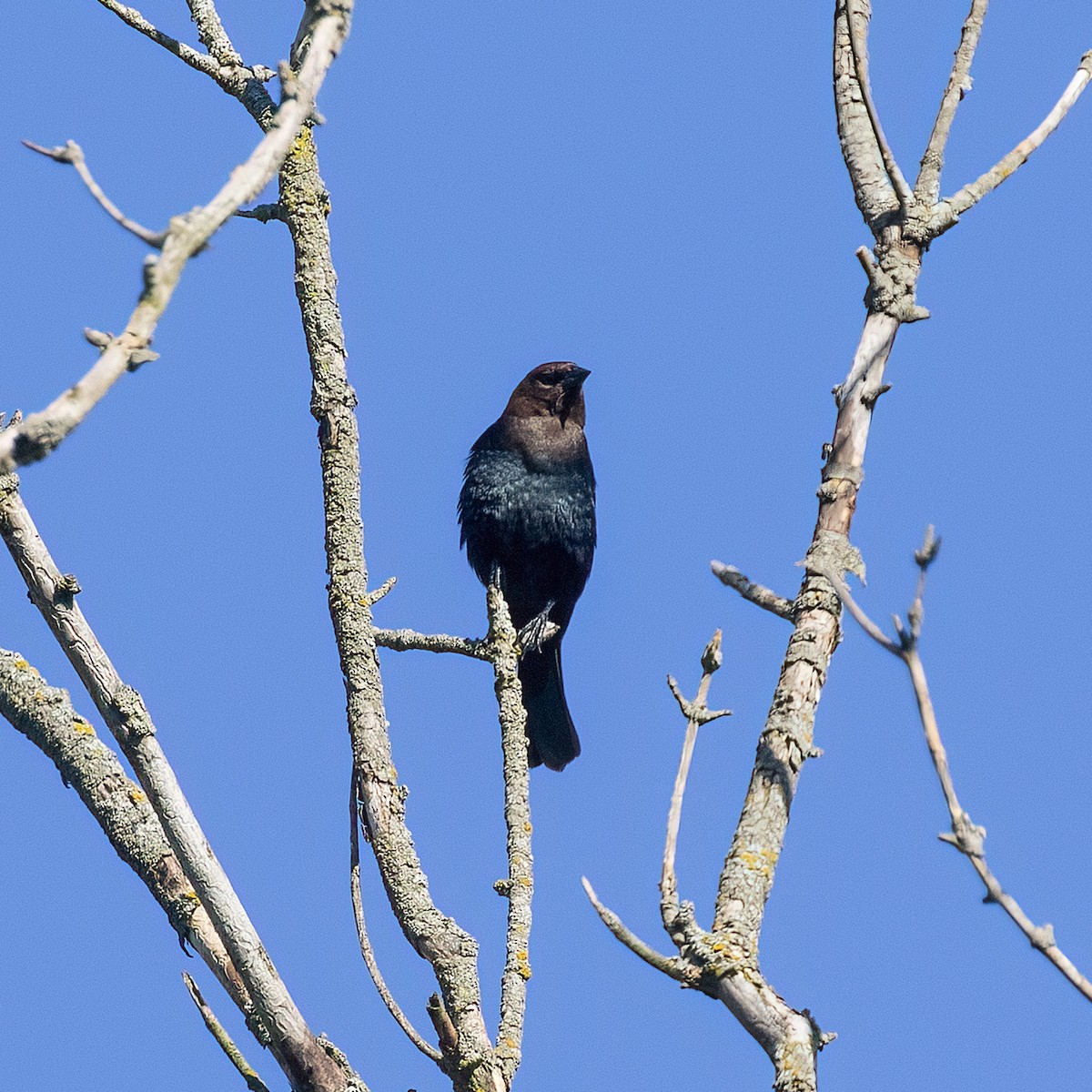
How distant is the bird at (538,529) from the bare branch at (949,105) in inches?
132

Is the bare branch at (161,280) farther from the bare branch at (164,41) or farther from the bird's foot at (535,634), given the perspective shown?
the bird's foot at (535,634)

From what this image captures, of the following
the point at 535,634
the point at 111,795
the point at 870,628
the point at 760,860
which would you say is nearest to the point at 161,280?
the point at 870,628

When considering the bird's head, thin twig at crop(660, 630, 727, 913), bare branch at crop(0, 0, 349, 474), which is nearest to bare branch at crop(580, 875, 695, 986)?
thin twig at crop(660, 630, 727, 913)

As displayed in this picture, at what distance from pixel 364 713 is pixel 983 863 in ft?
5.51

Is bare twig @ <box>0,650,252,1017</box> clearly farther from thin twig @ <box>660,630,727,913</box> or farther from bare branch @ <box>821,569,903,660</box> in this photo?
bare branch @ <box>821,569,903,660</box>

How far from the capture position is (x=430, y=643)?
389cm

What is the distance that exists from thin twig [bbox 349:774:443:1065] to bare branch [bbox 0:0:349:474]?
1694 millimetres

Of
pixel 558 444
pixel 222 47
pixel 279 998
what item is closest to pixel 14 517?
pixel 279 998

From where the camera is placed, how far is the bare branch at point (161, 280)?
5.51 feet

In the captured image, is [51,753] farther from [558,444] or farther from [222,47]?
[558,444]

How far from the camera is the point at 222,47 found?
4031 millimetres

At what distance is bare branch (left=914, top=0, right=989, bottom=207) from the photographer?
3.26 metres

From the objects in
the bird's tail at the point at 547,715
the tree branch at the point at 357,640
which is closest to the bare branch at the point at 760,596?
the tree branch at the point at 357,640

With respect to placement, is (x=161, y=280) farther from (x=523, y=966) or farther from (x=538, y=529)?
(x=538, y=529)
